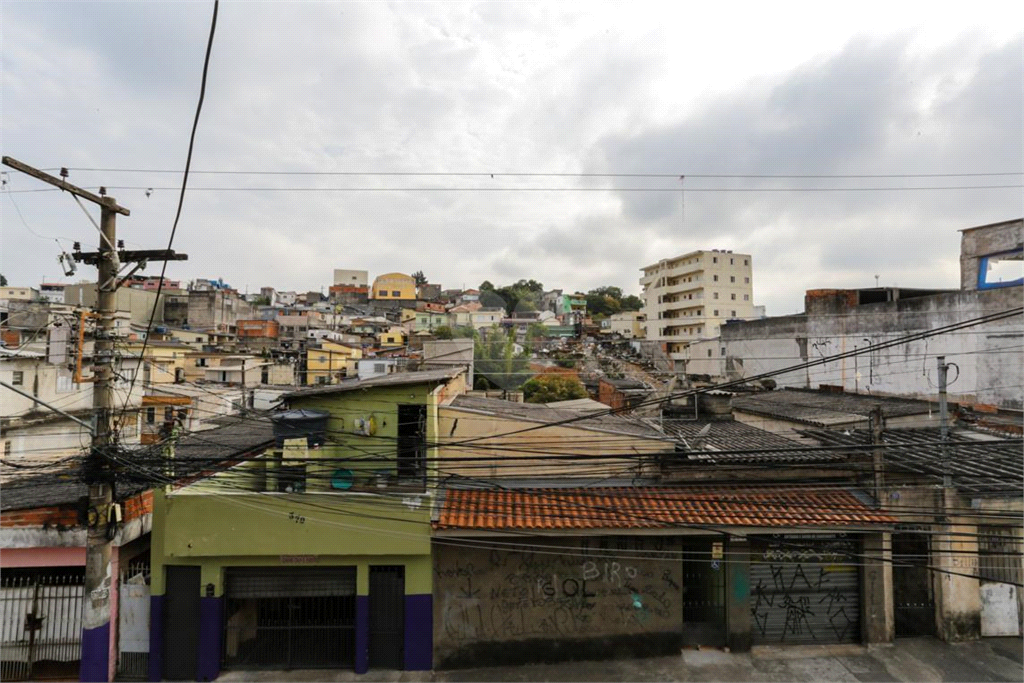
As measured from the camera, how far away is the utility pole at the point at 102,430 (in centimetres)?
859

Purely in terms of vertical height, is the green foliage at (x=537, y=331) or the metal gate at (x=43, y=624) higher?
the green foliage at (x=537, y=331)

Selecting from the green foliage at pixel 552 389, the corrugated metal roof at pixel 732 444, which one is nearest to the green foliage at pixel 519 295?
the green foliage at pixel 552 389

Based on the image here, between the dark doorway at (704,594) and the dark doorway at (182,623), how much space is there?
9.21m

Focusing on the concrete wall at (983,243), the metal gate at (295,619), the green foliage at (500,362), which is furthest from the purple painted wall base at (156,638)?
the concrete wall at (983,243)

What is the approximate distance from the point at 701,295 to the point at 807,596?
41161mm

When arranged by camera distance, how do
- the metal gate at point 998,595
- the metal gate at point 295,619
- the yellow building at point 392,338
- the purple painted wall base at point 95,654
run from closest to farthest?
the purple painted wall base at point 95,654
the metal gate at point 295,619
the metal gate at point 998,595
the yellow building at point 392,338

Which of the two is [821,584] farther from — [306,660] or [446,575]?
[306,660]

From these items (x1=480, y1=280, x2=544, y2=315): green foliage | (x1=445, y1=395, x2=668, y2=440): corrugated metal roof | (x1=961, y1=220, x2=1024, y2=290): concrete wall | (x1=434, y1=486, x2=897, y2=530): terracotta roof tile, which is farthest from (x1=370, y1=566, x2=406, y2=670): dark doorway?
(x1=480, y1=280, x2=544, y2=315): green foliage

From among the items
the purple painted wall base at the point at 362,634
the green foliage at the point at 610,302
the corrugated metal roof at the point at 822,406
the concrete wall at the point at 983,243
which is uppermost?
the green foliage at the point at 610,302

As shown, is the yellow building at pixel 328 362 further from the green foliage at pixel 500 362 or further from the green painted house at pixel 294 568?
the green painted house at pixel 294 568

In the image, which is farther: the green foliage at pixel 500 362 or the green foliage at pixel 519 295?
the green foliage at pixel 519 295

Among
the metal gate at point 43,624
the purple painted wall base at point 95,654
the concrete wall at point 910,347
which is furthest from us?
the concrete wall at point 910,347

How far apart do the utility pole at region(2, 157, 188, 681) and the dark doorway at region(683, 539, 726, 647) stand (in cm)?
1012

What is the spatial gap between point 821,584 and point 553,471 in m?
5.67
